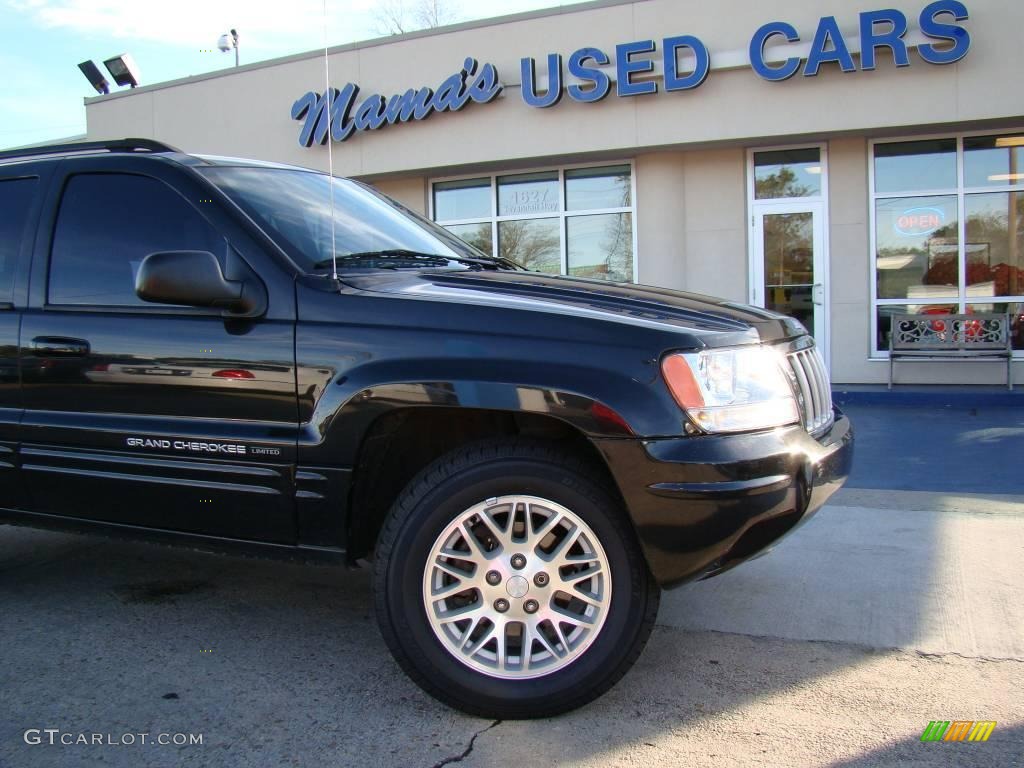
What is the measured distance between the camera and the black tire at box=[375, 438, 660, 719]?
2691 mm

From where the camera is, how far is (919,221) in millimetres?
10930

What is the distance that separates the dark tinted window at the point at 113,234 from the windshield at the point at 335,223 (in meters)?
0.20

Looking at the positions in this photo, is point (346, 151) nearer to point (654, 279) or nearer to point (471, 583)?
point (654, 279)

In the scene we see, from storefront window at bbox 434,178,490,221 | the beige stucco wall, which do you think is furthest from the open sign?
storefront window at bbox 434,178,490,221

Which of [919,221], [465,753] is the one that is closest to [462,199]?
[919,221]

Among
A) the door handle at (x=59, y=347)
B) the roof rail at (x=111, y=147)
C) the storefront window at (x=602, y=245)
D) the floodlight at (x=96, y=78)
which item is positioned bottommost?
the door handle at (x=59, y=347)

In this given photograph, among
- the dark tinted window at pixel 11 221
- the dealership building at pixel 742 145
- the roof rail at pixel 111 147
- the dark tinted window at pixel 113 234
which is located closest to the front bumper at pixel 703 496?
the dark tinted window at pixel 113 234

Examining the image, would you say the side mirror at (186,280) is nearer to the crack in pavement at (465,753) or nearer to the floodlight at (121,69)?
the crack in pavement at (465,753)

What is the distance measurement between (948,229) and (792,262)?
73.9 inches

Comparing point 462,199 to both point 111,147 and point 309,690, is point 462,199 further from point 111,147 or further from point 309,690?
point 309,690

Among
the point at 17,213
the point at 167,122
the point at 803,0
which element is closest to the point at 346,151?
the point at 167,122

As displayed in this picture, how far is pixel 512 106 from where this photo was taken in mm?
11992

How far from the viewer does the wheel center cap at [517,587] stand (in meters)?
2.80

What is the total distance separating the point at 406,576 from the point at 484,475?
0.42 m
